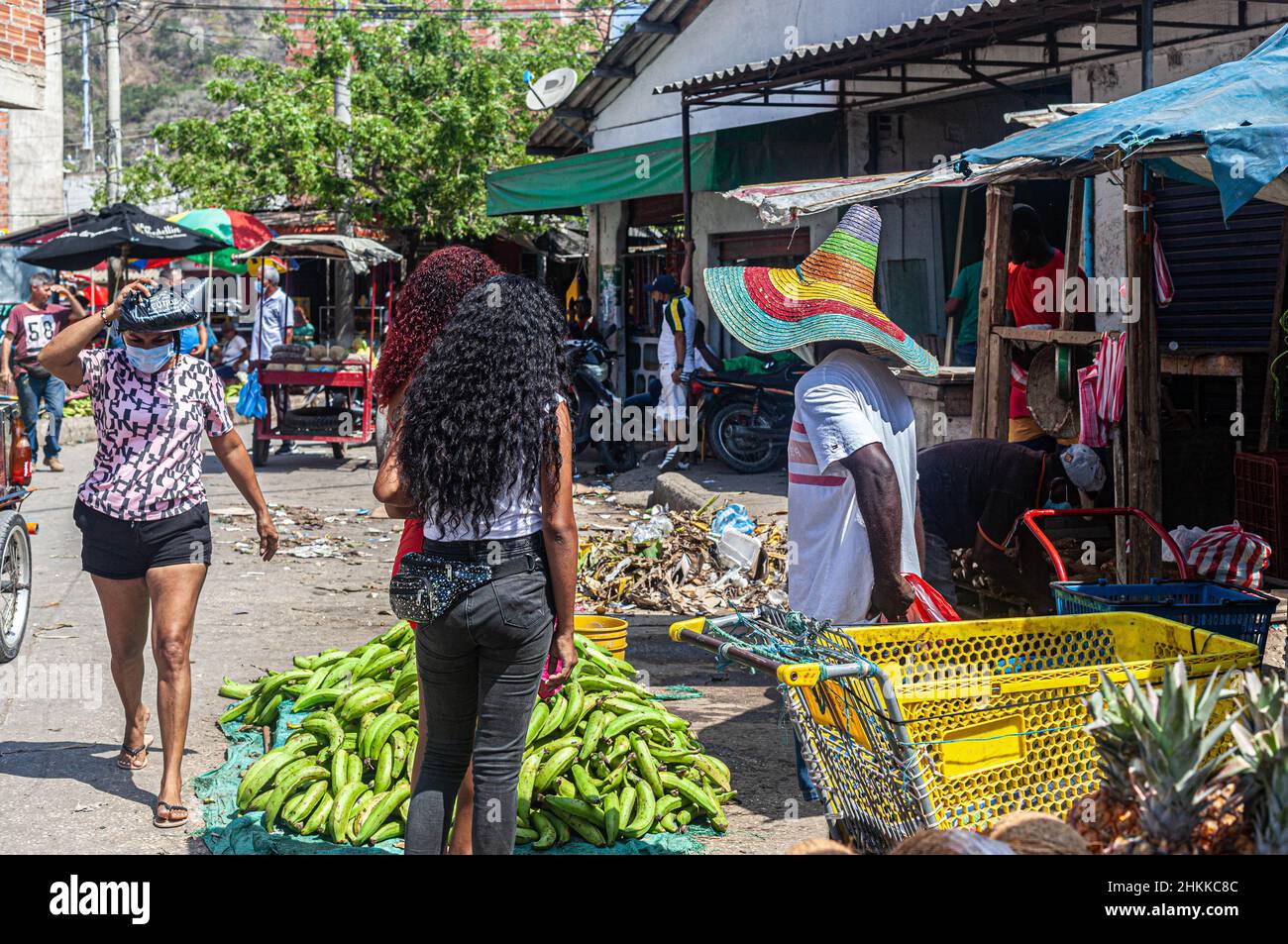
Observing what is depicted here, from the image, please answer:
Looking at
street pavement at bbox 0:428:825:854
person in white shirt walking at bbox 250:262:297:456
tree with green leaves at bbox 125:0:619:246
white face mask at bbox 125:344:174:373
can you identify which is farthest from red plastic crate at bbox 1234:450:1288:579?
tree with green leaves at bbox 125:0:619:246

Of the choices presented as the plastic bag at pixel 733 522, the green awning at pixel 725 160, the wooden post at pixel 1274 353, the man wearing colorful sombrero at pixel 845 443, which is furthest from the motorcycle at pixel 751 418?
the man wearing colorful sombrero at pixel 845 443

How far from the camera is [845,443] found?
4422 millimetres

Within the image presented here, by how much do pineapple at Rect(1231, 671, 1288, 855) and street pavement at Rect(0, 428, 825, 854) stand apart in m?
2.30

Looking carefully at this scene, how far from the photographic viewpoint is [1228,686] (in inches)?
134

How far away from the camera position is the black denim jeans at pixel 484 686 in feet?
12.0

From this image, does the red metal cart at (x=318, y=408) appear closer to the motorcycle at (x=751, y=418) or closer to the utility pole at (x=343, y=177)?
the motorcycle at (x=751, y=418)

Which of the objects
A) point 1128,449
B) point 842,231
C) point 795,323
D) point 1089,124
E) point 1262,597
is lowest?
point 1262,597

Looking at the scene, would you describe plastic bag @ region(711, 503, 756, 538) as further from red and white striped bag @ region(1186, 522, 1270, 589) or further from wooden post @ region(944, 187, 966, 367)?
red and white striped bag @ region(1186, 522, 1270, 589)

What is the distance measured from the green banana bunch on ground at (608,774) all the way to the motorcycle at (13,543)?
3.76 metres

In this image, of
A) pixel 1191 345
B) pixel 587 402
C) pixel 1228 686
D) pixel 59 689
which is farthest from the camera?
pixel 587 402

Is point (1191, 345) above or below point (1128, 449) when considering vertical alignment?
above

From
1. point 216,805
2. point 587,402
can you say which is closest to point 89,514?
point 216,805
